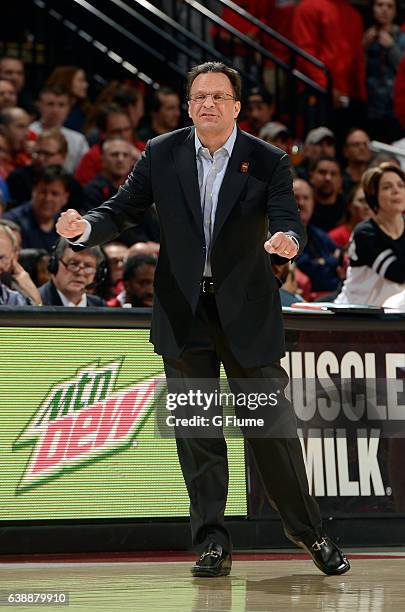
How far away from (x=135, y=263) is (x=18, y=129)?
10.4ft

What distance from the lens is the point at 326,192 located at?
1066 cm

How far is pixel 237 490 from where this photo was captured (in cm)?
584

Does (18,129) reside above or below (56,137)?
above

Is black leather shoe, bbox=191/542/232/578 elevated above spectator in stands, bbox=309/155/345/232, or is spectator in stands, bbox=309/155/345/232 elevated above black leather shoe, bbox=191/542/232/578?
spectator in stands, bbox=309/155/345/232

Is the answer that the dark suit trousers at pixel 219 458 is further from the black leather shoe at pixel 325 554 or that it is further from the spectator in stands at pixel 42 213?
the spectator in stands at pixel 42 213

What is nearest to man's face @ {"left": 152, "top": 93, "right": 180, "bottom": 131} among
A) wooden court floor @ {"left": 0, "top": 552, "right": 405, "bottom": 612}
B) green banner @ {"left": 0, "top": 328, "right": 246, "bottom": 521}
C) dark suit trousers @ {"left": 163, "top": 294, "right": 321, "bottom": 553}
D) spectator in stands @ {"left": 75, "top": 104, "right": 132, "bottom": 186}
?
spectator in stands @ {"left": 75, "top": 104, "right": 132, "bottom": 186}

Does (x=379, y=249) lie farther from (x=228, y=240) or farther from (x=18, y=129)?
(x=18, y=129)

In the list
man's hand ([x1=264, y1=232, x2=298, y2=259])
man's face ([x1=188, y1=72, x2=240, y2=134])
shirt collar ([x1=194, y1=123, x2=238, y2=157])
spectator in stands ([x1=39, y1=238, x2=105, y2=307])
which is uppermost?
man's face ([x1=188, y1=72, x2=240, y2=134])

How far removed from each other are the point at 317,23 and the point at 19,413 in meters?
8.12

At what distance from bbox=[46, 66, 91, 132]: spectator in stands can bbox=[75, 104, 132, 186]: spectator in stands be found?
0.46 meters

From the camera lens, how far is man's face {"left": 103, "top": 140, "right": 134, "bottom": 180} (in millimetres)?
9695

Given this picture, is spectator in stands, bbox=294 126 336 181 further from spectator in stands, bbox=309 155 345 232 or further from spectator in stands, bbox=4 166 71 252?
spectator in stands, bbox=4 166 71 252

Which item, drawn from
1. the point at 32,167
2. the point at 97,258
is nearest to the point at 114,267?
the point at 97,258

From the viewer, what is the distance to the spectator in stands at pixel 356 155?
11.6 metres
